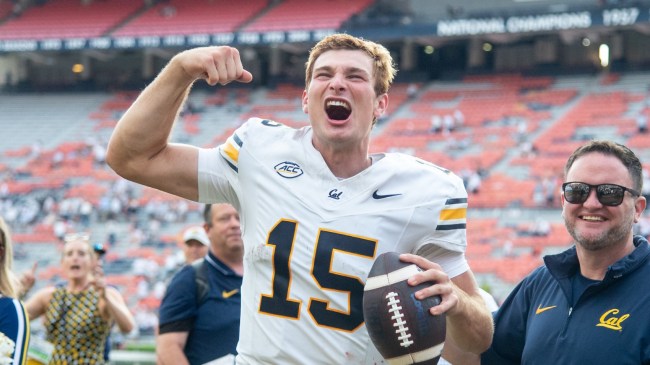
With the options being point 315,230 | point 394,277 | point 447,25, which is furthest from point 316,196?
point 447,25

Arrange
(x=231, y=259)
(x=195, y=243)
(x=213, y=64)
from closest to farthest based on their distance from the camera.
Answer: (x=213, y=64), (x=231, y=259), (x=195, y=243)

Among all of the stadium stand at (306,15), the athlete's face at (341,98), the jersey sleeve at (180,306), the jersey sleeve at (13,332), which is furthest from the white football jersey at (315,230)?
the stadium stand at (306,15)

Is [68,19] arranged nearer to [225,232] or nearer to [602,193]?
[225,232]

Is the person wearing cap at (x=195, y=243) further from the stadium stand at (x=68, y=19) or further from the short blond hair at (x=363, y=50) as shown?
the stadium stand at (x=68, y=19)

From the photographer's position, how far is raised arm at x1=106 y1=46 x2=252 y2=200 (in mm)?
3117

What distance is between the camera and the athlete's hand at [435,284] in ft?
9.27

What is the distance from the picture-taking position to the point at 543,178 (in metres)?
23.0

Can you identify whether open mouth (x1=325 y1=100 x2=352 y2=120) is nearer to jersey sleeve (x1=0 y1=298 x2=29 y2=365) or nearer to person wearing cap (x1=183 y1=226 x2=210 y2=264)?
jersey sleeve (x1=0 y1=298 x2=29 y2=365)

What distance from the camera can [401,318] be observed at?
9.22 feet

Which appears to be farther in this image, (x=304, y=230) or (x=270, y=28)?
(x=270, y=28)

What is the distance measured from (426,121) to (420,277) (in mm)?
25491

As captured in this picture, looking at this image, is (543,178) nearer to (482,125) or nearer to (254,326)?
(482,125)

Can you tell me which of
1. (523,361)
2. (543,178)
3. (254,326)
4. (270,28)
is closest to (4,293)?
(254,326)

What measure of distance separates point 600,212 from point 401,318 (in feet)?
3.35
